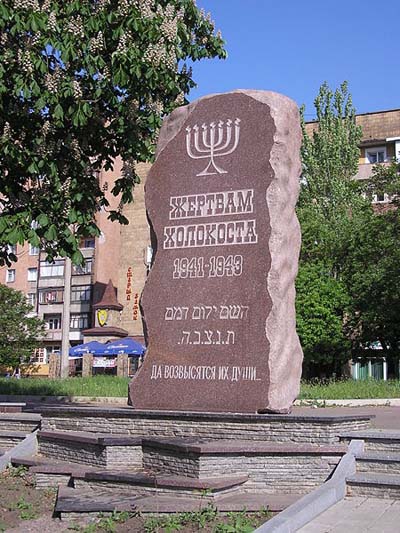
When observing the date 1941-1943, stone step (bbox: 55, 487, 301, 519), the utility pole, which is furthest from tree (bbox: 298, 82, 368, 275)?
stone step (bbox: 55, 487, 301, 519)

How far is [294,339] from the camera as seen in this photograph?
365 inches

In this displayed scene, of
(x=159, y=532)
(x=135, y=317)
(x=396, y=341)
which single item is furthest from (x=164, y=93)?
(x=135, y=317)

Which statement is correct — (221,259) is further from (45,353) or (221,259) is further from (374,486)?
(45,353)

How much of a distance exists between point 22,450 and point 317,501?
3991mm

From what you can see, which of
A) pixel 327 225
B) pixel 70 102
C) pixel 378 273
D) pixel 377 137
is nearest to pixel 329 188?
pixel 327 225

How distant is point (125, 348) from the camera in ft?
132

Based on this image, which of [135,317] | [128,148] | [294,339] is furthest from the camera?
[135,317]

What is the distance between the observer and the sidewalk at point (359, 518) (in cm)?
597

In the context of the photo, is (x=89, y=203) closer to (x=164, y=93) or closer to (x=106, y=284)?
(x=164, y=93)

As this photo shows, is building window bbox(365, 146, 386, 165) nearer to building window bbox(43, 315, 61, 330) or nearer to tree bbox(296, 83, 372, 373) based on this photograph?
tree bbox(296, 83, 372, 373)

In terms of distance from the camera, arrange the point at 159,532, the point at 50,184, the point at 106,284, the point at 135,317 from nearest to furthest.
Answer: the point at 159,532, the point at 50,184, the point at 135,317, the point at 106,284

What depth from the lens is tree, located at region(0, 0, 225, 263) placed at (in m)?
10.1

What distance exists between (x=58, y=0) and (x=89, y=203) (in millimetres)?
2831

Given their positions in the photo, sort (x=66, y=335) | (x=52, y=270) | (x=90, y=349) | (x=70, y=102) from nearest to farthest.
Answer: (x=70, y=102)
(x=66, y=335)
(x=90, y=349)
(x=52, y=270)
